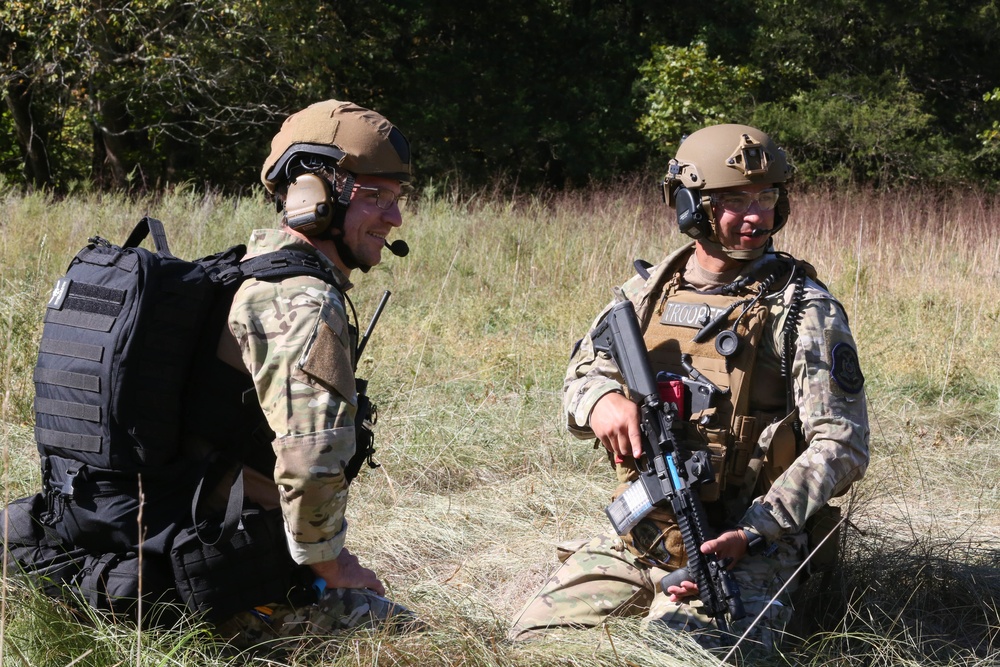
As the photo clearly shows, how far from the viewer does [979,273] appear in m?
7.69

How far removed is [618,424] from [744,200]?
81 cm

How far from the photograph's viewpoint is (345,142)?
2.39 meters

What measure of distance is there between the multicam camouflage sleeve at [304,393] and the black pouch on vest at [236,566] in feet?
0.42

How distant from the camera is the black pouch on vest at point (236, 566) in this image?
2.23 m

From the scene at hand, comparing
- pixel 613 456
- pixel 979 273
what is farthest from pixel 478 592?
pixel 979 273

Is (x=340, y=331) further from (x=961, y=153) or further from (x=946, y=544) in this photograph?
(x=961, y=153)

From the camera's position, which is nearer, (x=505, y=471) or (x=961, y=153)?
(x=505, y=471)

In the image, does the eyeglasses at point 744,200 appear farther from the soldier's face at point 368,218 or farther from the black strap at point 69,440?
the black strap at point 69,440

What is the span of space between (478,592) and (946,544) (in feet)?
5.51

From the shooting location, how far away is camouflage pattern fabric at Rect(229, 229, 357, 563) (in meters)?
2.09

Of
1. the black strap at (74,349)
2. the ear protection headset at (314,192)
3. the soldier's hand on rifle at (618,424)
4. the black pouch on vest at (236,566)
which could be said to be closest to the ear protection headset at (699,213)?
the soldier's hand on rifle at (618,424)

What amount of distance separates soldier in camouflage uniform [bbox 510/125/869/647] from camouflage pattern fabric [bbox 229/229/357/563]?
1006mm

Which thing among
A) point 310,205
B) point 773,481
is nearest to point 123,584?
point 310,205

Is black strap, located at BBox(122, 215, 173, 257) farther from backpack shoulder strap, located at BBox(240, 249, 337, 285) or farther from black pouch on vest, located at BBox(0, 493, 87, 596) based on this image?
A: black pouch on vest, located at BBox(0, 493, 87, 596)
